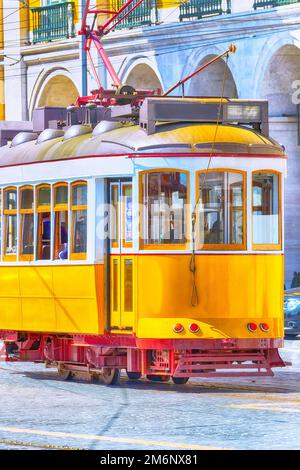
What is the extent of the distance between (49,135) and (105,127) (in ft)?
4.46

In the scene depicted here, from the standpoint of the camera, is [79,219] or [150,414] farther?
[79,219]

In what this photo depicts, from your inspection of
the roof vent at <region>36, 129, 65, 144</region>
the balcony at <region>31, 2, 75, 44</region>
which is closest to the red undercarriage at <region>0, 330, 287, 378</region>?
the roof vent at <region>36, 129, 65, 144</region>

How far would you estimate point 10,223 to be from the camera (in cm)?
2148

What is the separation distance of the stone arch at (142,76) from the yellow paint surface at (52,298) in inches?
954

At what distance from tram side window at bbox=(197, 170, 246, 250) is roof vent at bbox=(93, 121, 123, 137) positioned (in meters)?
1.53

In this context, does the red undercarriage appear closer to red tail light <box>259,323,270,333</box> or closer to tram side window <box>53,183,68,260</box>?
red tail light <box>259,323,270,333</box>

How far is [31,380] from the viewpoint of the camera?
20953 millimetres

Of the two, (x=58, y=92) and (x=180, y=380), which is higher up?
(x=58, y=92)

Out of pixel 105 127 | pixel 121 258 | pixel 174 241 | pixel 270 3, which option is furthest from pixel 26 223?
pixel 270 3

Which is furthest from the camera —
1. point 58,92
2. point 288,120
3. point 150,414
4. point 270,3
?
point 58,92

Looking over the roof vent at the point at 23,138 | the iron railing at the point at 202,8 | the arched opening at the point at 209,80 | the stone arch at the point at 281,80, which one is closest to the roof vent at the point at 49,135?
the roof vent at the point at 23,138

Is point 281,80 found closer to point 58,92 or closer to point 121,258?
point 58,92

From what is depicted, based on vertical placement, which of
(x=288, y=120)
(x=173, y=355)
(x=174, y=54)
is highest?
(x=174, y=54)
